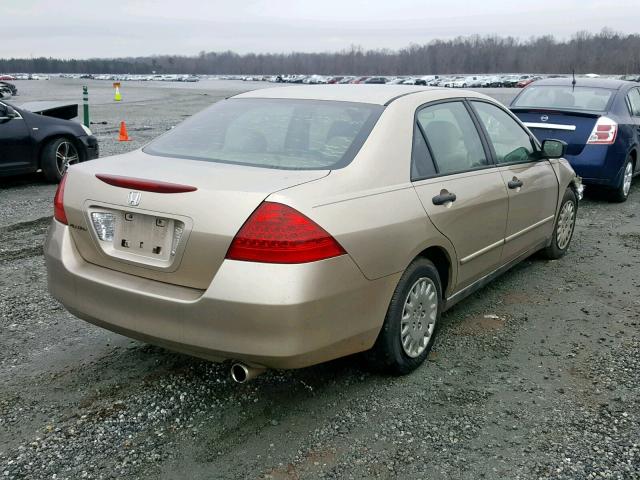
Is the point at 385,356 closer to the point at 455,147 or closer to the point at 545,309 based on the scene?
the point at 455,147

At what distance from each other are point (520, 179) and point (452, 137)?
0.92m

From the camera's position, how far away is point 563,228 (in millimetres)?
6078

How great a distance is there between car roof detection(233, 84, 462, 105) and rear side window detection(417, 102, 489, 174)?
0.14m

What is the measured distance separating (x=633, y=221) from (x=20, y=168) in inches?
326

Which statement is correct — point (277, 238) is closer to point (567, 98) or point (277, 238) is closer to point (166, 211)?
point (166, 211)

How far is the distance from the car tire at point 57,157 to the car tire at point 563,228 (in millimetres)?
7177

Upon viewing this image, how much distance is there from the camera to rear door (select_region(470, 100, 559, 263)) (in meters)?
4.66

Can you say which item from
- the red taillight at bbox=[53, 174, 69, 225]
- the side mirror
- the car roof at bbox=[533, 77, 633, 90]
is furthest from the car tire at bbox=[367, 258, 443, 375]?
the car roof at bbox=[533, 77, 633, 90]

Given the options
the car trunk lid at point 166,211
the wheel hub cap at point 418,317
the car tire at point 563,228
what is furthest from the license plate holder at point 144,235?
the car tire at point 563,228

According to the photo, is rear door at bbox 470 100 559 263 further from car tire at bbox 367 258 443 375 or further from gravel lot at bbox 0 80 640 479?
car tire at bbox 367 258 443 375

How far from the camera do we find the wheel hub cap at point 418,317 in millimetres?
3582

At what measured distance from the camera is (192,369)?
3781mm

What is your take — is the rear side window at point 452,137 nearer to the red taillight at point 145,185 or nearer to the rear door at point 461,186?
the rear door at point 461,186

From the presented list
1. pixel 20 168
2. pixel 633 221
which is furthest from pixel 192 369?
pixel 20 168
